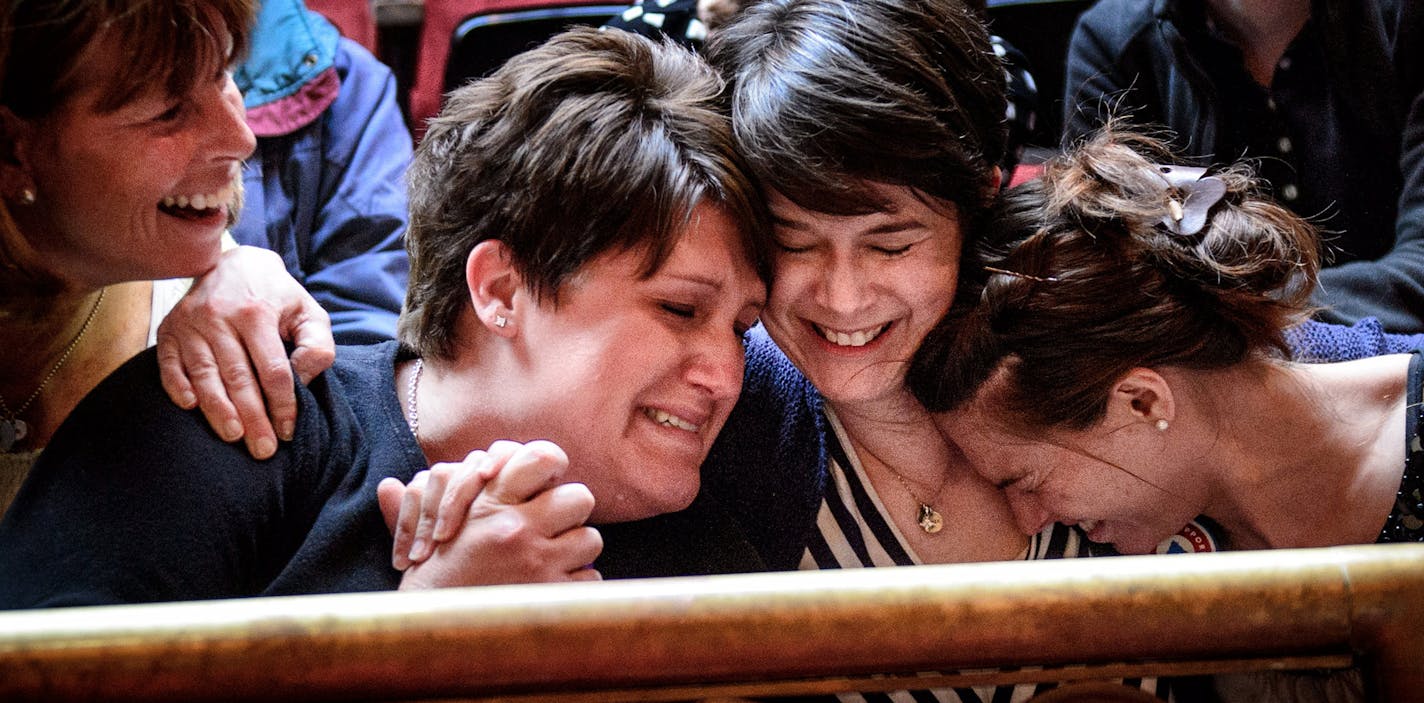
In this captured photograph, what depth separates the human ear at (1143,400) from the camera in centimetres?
147

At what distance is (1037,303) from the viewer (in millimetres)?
1430

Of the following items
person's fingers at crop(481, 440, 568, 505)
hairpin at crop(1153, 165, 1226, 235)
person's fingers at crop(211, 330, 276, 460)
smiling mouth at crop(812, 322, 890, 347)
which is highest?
hairpin at crop(1153, 165, 1226, 235)

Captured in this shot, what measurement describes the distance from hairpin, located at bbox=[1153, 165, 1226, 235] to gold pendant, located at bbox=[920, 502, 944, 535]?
0.41 metres

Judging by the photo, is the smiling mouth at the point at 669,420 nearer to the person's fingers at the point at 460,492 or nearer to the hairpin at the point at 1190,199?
the person's fingers at the point at 460,492

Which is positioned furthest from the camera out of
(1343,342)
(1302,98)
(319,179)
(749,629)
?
(1302,98)

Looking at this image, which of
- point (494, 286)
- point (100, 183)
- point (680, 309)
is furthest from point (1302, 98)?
point (100, 183)

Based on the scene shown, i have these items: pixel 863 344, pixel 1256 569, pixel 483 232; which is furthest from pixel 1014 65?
pixel 1256 569

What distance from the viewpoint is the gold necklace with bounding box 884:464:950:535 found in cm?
151

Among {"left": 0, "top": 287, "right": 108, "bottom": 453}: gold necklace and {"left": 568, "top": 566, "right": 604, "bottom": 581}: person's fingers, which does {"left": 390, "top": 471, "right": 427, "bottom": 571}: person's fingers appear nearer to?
{"left": 568, "top": 566, "right": 604, "bottom": 581}: person's fingers

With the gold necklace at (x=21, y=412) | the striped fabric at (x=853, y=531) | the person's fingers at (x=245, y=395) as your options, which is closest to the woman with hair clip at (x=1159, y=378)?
the striped fabric at (x=853, y=531)

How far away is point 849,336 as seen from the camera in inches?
55.3

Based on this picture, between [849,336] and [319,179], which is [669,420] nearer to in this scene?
[849,336]

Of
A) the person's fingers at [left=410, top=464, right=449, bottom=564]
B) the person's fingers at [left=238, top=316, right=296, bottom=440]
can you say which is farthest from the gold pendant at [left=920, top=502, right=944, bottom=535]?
the person's fingers at [left=238, top=316, right=296, bottom=440]

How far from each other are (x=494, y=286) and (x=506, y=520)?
323mm
